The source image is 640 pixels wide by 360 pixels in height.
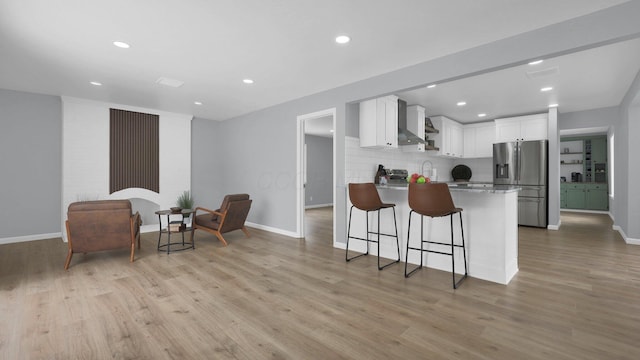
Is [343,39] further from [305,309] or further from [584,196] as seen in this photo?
[584,196]

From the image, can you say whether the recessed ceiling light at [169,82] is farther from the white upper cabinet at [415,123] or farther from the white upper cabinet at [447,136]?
the white upper cabinet at [447,136]

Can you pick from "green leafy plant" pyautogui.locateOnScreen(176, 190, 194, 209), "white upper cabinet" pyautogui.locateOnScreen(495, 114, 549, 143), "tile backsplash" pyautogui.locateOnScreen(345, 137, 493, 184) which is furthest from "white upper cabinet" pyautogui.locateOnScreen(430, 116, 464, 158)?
"green leafy plant" pyautogui.locateOnScreen(176, 190, 194, 209)

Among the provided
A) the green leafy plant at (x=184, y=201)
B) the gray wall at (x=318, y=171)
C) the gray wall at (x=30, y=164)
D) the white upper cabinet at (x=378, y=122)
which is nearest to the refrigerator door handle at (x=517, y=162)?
the white upper cabinet at (x=378, y=122)

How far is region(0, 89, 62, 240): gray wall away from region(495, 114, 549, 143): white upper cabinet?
9.21 m

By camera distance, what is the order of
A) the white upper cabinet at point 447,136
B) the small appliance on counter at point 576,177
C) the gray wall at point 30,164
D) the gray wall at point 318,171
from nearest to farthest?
the gray wall at point 30,164 < the white upper cabinet at point 447,136 < the small appliance on counter at point 576,177 < the gray wall at point 318,171

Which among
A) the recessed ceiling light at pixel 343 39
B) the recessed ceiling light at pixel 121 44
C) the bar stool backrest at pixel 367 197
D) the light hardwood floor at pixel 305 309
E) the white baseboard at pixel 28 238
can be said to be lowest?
the light hardwood floor at pixel 305 309

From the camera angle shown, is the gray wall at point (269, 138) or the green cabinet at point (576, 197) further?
Result: the green cabinet at point (576, 197)

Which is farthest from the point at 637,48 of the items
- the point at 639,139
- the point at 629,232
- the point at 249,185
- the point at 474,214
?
the point at 249,185

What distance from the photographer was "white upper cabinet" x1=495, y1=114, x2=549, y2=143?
21.4ft

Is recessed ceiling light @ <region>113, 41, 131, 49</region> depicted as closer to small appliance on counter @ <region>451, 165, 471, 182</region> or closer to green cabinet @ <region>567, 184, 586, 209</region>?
small appliance on counter @ <region>451, 165, 471, 182</region>

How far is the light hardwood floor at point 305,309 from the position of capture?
202 centimetres

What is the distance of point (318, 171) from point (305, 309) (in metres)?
8.25

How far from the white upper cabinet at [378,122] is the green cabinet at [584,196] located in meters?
7.48

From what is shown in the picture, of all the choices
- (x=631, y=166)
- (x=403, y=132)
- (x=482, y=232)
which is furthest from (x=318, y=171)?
(x=631, y=166)
